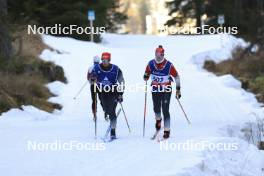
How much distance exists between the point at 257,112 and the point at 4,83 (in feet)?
25.8

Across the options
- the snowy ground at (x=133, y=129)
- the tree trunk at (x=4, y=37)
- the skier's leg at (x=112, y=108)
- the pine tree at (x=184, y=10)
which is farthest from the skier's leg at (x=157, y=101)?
the pine tree at (x=184, y=10)

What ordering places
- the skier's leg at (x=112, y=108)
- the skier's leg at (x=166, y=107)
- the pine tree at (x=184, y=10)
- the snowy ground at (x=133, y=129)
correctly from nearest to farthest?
the snowy ground at (x=133, y=129), the skier's leg at (x=166, y=107), the skier's leg at (x=112, y=108), the pine tree at (x=184, y=10)

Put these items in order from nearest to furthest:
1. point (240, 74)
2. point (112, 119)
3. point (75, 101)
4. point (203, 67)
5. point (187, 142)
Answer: point (187, 142)
point (112, 119)
point (75, 101)
point (240, 74)
point (203, 67)

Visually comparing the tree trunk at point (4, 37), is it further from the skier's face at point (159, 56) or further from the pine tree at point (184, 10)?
the pine tree at point (184, 10)

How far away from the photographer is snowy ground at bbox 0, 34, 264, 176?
11172mm

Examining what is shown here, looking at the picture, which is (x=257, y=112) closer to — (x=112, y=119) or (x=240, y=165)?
(x=112, y=119)

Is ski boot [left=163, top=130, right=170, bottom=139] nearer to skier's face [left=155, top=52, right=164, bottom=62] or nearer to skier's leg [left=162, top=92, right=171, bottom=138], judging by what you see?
skier's leg [left=162, top=92, right=171, bottom=138]

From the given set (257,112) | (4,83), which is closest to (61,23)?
(4,83)

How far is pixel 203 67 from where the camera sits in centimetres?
3030

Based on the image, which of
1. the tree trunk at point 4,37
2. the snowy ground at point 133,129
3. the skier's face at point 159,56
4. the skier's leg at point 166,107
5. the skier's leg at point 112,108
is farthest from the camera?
the tree trunk at point 4,37

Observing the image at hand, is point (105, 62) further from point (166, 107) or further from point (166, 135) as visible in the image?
point (166, 135)

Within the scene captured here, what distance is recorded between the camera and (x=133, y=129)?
16.6 m

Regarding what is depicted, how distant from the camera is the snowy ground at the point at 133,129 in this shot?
440 inches

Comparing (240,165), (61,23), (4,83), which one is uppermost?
(61,23)
